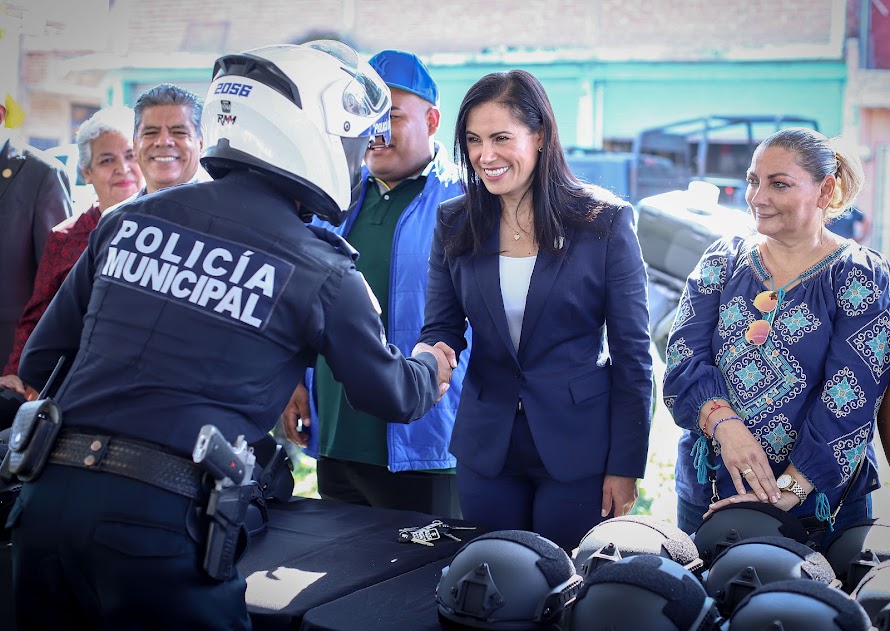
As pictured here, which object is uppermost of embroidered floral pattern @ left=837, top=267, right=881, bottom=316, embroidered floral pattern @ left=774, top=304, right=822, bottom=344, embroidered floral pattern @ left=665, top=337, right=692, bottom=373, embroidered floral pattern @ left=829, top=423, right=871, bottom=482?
embroidered floral pattern @ left=837, top=267, right=881, bottom=316

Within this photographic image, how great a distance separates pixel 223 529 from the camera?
1.71 metres

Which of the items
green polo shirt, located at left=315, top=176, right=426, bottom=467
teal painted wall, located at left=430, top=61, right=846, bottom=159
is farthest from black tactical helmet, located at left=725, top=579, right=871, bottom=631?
teal painted wall, located at left=430, top=61, right=846, bottom=159

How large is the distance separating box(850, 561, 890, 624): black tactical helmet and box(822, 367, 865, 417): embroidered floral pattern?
60 centimetres

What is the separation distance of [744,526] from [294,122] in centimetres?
135

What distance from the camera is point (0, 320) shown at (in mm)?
Answer: 3982

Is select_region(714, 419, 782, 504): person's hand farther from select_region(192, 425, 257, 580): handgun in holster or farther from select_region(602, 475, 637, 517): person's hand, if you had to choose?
select_region(192, 425, 257, 580): handgun in holster

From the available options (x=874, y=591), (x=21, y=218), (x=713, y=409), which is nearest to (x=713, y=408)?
(x=713, y=409)

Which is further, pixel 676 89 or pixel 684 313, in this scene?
pixel 676 89

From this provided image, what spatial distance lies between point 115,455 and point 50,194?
9.14ft

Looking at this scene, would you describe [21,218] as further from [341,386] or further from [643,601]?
[643,601]

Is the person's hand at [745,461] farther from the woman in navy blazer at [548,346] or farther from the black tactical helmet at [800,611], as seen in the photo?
the black tactical helmet at [800,611]

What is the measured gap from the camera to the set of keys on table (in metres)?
2.32

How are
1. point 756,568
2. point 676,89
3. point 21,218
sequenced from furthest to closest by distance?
1. point 676,89
2. point 21,218
3. point 756,568

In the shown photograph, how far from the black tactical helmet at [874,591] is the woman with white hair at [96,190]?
291 centimetres
